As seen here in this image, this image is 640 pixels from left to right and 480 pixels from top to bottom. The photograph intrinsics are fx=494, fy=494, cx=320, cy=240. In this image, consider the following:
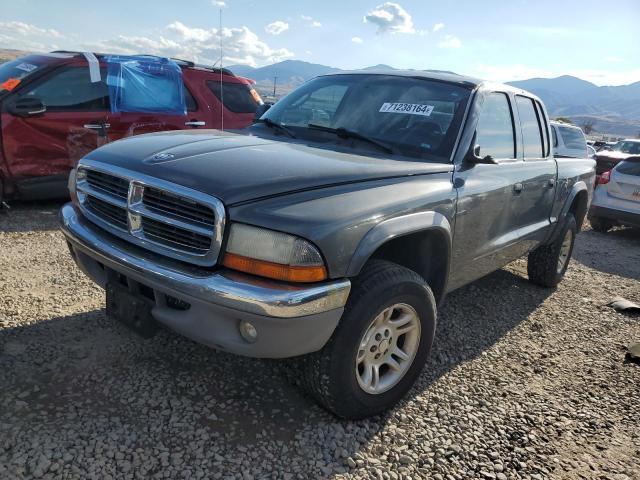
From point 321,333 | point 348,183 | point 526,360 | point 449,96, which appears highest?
point 449,96

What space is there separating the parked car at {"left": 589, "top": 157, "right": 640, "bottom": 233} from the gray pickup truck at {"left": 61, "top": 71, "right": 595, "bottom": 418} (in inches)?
227

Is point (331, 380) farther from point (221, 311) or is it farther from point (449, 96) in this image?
point (449, 96)

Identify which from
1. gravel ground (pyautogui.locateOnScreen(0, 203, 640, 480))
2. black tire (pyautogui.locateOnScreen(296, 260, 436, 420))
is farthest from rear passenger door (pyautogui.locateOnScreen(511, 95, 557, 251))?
black tire (pyautogui.locateOnScreen(296, 260, 436, 420))

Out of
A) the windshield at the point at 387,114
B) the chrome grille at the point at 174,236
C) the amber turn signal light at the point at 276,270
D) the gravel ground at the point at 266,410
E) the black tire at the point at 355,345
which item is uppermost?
the windshield at the point at 387,114

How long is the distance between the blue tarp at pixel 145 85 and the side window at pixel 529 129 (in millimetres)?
4481

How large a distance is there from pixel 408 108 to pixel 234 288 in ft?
6.08

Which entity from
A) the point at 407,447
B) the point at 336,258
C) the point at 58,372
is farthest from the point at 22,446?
the point at 407,447

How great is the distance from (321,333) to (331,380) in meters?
0.30

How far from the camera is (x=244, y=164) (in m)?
2.42

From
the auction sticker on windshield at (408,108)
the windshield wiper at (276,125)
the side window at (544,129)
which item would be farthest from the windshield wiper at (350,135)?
the side window at (544,129)

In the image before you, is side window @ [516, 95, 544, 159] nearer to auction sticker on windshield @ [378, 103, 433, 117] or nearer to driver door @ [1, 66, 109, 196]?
auction sticker on windshield @ [378, 103, 433, 117]

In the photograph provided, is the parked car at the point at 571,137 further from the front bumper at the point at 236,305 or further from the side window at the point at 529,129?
the front bumper at the point at 236,305

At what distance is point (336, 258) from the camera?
2.18 m

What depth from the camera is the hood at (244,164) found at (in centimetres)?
223
